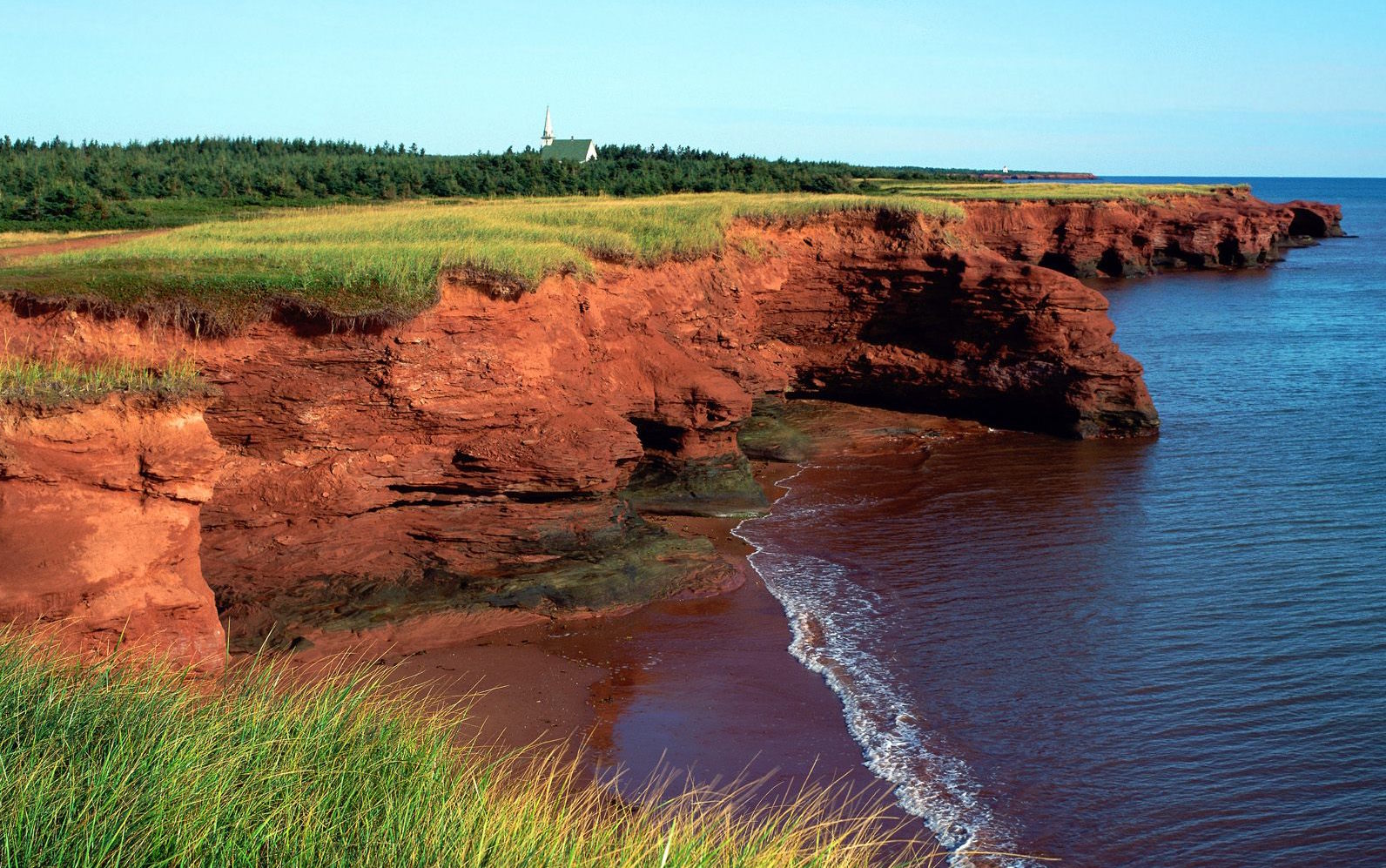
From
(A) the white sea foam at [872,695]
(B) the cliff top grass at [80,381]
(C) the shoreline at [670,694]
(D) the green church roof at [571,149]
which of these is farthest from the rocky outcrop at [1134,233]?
(B) the cliff top grass at [80,381]

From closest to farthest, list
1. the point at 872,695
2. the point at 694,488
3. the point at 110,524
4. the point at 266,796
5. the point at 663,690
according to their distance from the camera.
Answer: the point at 266,796
the point at 110,524
the point at 872,695
the point at 663,690
the point at 694,488

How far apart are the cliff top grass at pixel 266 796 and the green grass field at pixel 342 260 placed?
6201 millimetres

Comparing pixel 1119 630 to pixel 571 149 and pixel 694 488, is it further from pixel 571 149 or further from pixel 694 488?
pixel 571 149

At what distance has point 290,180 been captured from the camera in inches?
1603

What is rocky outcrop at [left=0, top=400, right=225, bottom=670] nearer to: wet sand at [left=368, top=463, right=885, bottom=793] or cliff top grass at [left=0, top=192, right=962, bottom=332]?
wet sand at [left=368, top=463, right=885, bottom=793]

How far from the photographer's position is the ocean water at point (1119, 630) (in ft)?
27.3

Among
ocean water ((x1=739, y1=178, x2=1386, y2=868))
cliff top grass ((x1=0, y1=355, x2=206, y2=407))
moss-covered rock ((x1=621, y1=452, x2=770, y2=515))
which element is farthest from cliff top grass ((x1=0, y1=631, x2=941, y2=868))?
moss-covered rock ((x1=621, y1=452, x2=770, y2=515))

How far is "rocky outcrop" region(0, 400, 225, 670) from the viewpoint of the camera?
8680 millimetres

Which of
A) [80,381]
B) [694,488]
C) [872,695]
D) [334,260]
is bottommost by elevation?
[872,695]

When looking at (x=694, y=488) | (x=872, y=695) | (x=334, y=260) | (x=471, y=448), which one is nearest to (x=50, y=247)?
(x=334, y=260)

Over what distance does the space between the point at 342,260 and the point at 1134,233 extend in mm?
53158

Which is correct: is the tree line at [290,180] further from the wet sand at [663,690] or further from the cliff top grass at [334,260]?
the wet sand at [663,690]

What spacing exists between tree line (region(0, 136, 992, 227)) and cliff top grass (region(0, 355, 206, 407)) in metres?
19.3

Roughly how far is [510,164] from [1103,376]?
31.3m
